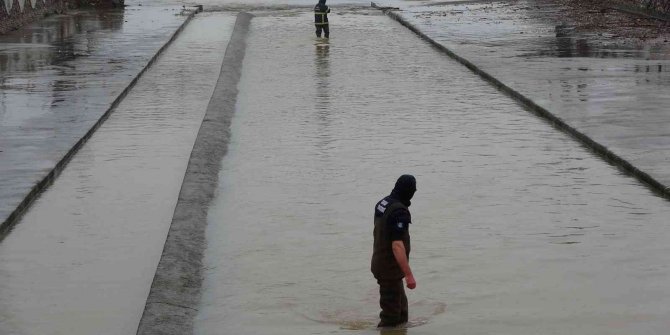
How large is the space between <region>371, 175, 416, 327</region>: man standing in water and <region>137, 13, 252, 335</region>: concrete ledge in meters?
1.56

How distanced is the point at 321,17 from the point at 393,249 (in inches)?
982

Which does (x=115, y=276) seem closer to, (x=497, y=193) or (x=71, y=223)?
(x=71, y=223)

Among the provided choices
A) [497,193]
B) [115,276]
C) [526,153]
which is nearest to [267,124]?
[526,153]

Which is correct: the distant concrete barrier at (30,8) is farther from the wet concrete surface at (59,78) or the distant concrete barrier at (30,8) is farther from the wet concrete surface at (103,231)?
the wet concrete surface at (103,231)

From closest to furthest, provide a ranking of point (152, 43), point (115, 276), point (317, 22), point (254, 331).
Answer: point (254, 331) < point (115, 276) < point (152, 43) < point (317, 22)

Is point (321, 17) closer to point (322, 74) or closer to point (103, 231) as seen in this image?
point (322, 74)

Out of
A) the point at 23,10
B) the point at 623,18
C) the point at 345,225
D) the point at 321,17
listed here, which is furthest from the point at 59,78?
the point at 623,18

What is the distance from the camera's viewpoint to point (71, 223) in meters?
12.9

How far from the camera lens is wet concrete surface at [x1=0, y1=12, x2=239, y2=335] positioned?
10.0m

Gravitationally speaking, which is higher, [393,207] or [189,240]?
[393,207]

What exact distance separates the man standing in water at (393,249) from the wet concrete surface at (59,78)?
503 cm

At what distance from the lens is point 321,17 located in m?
33.6

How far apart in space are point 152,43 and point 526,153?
54.9ft

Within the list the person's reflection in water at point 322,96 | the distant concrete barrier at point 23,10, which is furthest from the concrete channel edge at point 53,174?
the distant concrete barrier at point 23,10
